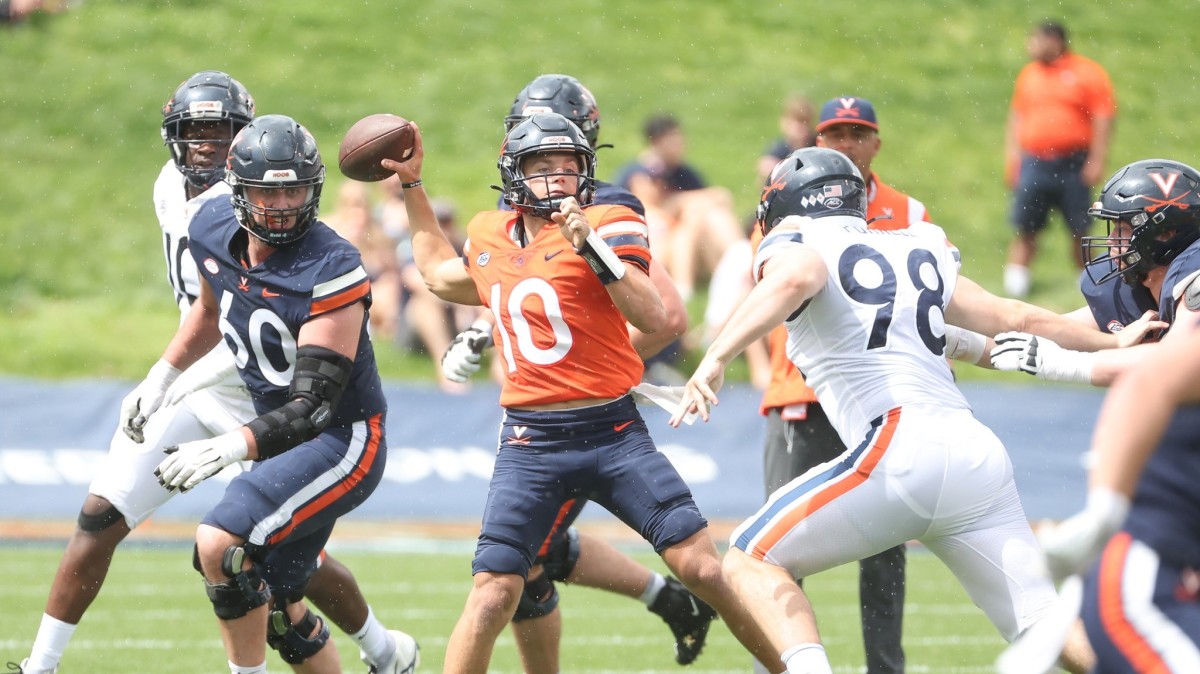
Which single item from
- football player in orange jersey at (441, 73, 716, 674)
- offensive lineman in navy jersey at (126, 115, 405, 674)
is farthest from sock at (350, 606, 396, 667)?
football player in orange jersey at (441, 73, 716, 674)

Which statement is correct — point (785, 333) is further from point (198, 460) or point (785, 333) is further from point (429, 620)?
point (429, 620)

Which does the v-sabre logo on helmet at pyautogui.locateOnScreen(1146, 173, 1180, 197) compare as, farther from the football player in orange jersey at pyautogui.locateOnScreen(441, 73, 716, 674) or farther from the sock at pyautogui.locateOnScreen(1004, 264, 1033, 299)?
the sock at pyautogui.locateOnScreen(1004, 264, 1033, 299)

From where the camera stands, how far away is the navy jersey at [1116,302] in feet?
15.9

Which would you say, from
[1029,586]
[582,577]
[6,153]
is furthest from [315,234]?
[6,153]

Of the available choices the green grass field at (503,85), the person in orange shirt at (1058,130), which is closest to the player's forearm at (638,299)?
the person in orange shirt at (1058,130)

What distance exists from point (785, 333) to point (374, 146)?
5.41ft

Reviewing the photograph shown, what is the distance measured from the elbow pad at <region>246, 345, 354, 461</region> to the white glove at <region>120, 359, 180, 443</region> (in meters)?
0.72

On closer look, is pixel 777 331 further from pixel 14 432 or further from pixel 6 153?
pixel 6 153

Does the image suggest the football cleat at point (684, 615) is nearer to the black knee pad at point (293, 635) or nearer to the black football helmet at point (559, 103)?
the black knee pad at point (293, 635)

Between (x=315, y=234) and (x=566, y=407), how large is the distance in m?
1.09

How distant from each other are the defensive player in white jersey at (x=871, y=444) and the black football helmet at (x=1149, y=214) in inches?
26.5

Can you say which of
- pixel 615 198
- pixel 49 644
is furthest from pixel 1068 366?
pixel 49 644

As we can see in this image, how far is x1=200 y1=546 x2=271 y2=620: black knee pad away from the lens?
464cm

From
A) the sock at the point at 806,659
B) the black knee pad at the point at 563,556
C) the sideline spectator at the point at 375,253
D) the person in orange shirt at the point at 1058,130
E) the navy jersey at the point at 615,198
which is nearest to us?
the sock at the point at 806,659
